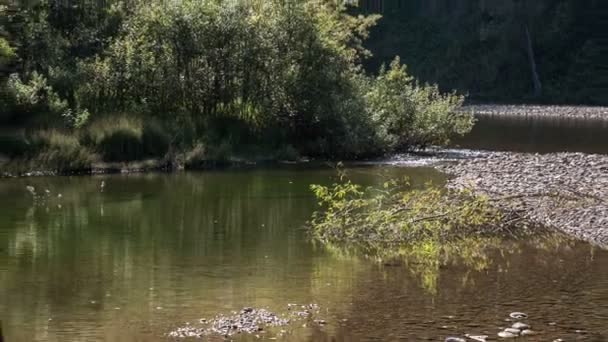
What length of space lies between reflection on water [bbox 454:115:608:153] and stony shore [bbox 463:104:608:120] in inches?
96.8

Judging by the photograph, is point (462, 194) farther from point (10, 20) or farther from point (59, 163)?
point (10, 20)

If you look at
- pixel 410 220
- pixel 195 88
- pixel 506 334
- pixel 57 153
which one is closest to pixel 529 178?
pixel 410 220

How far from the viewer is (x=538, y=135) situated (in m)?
49.6

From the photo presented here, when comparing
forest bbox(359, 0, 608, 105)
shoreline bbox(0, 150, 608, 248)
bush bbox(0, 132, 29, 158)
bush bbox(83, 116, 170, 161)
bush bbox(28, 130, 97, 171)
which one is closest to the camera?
shoreline bbox(0, 150, 608, 248)

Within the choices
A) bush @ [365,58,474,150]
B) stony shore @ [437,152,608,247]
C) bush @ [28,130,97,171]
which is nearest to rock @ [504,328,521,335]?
stony shore @ [437,152,608,247]

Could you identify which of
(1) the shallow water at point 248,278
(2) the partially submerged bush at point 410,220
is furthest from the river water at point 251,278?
(2) the partially submerged bush at point 410,220

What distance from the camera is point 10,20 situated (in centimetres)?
3397

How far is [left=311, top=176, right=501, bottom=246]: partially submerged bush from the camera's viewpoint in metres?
20.8

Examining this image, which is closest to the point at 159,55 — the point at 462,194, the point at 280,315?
the point at 462,194

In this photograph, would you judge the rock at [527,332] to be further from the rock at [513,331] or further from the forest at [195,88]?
the forest at [195,88]

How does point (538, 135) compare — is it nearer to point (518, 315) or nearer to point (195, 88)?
point (195, 88)

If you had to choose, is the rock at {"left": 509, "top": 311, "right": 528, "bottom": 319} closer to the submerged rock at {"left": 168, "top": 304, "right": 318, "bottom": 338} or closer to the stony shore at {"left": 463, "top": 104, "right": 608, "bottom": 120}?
the submerged rock at {"left": 168, "top": 304, "right": 318, "bottom": 338}

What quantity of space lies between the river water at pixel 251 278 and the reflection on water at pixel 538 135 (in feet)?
62.2

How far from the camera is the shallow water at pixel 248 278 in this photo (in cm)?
1434
